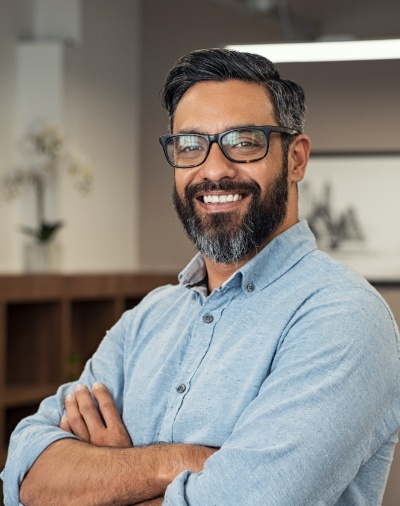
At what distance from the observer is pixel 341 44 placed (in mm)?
3385

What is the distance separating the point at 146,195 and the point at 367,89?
4.69 feet

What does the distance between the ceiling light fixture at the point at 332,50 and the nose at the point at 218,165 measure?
1653 mm

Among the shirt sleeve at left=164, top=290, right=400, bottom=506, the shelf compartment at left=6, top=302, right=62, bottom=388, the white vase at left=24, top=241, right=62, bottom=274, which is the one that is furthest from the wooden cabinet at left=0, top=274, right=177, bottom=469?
the shirt sleeve at left=164, top=290, right=400, bottom=506

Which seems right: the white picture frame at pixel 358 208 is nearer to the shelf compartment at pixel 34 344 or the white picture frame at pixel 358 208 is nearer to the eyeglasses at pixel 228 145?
the shelf compartment at pixel 34 344

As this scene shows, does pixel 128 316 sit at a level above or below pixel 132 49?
below

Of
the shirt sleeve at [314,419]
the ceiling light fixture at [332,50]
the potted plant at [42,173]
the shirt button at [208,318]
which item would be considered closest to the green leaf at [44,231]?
the potted plant at [42,173]

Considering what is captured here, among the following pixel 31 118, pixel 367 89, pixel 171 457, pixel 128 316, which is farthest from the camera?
pixel 367 89

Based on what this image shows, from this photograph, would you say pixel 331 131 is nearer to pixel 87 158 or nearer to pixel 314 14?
pixel 314 14

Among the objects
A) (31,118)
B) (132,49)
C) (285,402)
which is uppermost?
(132,49)

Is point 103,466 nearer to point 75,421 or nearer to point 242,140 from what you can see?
point 75,421

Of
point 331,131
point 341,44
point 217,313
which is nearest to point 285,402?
point 217,313

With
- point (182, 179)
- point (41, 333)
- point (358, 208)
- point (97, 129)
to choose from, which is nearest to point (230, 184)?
point (182, 179)

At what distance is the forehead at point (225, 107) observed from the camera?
176 centimetres

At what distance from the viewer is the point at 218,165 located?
5.72 ft
